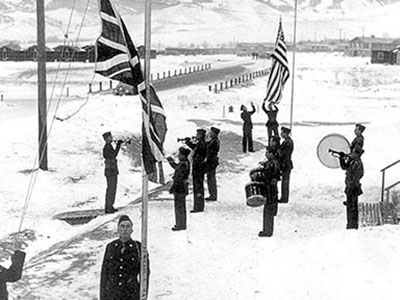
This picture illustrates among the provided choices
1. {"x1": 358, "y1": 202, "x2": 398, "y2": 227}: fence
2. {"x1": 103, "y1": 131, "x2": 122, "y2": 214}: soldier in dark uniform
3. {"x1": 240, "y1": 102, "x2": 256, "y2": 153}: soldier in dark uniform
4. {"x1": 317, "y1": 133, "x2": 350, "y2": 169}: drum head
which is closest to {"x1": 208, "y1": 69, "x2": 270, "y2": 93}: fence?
{"x1": 240, "y1": 102, "x2": 256, "y2": 153}: soldier in dark uniform

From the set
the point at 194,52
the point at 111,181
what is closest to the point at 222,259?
the point at 111,181

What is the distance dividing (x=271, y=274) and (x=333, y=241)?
1.14m

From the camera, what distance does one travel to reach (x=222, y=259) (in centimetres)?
1053

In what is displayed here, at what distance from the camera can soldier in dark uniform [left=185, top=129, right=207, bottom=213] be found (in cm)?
1313

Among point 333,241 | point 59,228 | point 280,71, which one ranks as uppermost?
point 280,71

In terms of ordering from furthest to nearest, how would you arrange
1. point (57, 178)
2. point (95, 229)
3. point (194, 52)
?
point (194, 52)
point (57, 178)
point (95, 229)

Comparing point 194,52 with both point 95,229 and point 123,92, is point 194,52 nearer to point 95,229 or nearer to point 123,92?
point 123,92

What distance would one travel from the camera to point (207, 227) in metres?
12.3

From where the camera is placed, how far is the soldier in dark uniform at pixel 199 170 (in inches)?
517

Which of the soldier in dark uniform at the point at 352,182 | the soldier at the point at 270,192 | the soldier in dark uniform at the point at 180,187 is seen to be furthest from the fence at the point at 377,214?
the soldier in dark uniform at the point at 180,187

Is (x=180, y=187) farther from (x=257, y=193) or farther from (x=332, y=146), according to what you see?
(x=332, y=146)

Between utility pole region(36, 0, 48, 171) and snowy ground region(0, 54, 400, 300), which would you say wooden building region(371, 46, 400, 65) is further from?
utility pole region(36, 0, 48, 171)

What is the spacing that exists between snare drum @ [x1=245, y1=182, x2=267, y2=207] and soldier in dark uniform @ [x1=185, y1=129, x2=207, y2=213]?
6.01ft

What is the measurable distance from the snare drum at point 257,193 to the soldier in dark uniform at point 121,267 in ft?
14.7
